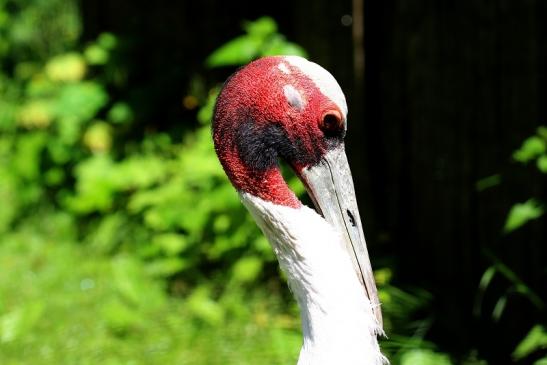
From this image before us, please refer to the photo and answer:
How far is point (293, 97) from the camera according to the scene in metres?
2.70

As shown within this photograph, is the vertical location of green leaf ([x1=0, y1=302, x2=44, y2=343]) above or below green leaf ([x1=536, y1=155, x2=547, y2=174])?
below

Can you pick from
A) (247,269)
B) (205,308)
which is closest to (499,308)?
(247,269)

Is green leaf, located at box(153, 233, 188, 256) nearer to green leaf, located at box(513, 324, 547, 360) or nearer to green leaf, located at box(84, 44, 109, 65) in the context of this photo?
green leaf, located at box(84, 44, 109, 65)

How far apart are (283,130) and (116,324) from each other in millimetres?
2525

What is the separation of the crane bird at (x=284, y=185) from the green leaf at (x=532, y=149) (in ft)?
4.87

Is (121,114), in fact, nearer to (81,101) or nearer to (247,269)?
(81,101)

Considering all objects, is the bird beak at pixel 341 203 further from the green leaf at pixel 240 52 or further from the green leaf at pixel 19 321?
the green leaf at pixel 19 321

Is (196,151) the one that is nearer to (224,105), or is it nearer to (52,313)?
(52,313)

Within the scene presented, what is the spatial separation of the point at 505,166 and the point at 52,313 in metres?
2.53

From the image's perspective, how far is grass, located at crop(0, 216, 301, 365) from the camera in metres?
4.70

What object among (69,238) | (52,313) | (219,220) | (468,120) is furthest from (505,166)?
(69,238)

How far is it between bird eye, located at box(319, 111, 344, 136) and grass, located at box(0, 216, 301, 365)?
73.9 inches

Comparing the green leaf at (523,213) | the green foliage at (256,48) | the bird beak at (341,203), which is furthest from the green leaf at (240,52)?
the bird beak at (341,203)

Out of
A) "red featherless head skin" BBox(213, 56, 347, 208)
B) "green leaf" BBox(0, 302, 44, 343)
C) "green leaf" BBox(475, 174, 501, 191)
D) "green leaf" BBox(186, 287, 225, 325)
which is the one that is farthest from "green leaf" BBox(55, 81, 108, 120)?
"red featherless head skin" BBox(213, 56, 347, 208)
